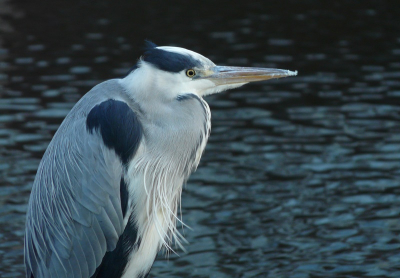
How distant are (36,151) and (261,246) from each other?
2.94 meters

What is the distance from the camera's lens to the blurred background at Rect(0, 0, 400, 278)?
613cm

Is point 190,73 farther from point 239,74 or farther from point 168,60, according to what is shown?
point 239,74

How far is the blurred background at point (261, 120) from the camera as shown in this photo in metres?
6.13

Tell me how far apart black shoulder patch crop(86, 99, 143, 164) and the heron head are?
9.0 inches

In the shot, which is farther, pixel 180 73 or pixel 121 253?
Answer: pixel 121 253

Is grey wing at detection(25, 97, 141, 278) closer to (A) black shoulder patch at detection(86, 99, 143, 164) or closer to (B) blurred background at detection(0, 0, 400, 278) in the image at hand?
(A) black shoulder patch at detection(86, 99, 143, 164)

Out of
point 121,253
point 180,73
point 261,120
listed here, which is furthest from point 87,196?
point 261,120

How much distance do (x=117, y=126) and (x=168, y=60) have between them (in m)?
0.49

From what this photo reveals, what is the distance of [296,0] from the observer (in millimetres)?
13359

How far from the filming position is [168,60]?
13.8ft

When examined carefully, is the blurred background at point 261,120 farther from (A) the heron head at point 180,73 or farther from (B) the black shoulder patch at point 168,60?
(B) the black shoulder patch at point 168,60

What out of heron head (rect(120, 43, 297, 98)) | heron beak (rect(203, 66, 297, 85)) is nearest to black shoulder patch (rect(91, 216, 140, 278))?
heron head (rect(120, 43, 297, 98))

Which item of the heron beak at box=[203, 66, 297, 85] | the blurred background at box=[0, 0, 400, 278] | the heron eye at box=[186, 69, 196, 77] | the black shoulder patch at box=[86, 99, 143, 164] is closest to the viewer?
the black shoulder patch at box=[86, 99, 143, 164]

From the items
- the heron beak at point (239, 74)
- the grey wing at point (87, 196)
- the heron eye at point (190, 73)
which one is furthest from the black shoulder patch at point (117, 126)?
the heron beak at point (239, 74)
